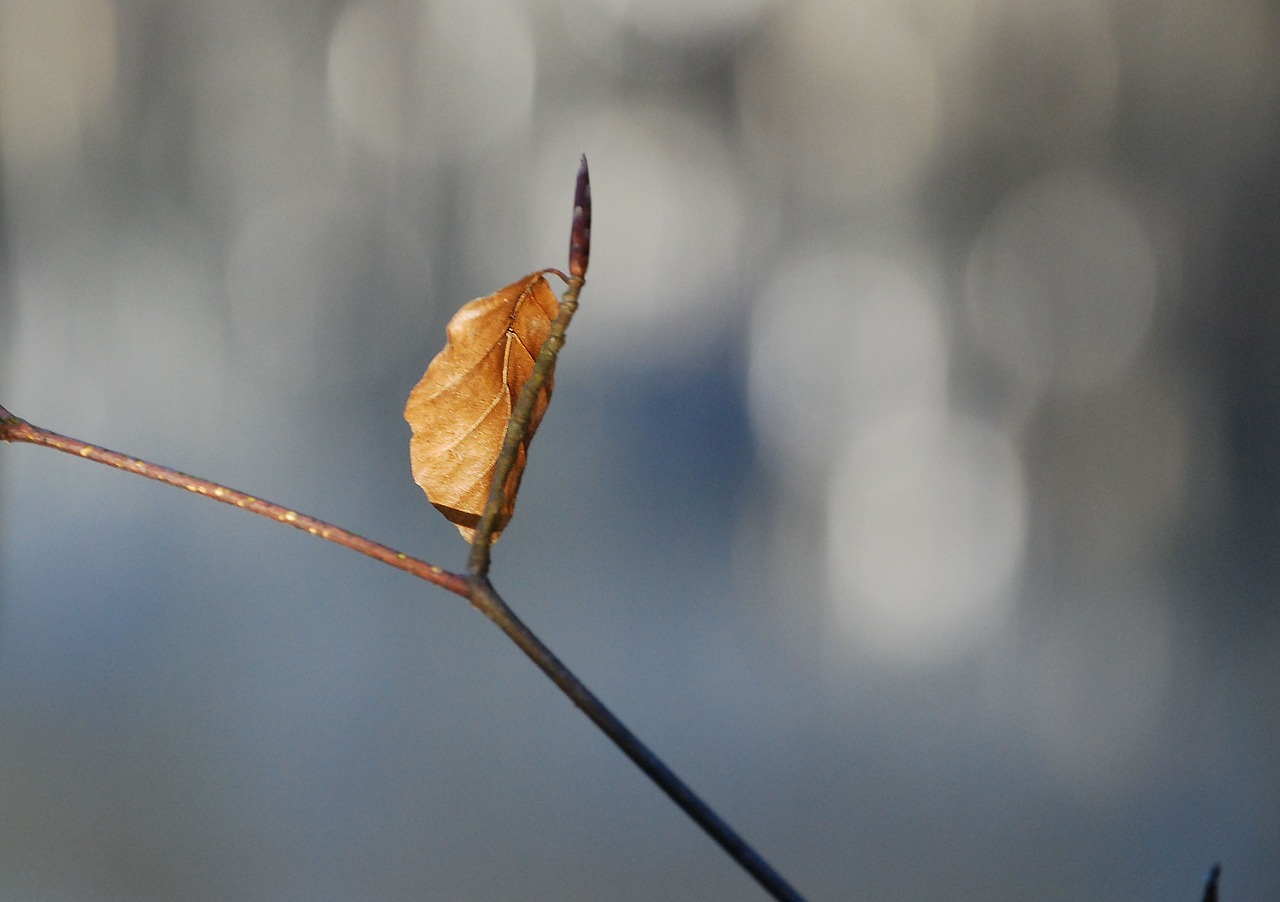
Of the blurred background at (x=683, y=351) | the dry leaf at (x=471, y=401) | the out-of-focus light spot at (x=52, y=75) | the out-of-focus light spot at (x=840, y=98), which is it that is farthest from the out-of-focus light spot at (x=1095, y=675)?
the out-of-focus light spot at (x=52, y=75)

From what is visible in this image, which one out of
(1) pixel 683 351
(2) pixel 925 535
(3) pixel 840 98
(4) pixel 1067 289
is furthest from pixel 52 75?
(4) pixel 1067 289

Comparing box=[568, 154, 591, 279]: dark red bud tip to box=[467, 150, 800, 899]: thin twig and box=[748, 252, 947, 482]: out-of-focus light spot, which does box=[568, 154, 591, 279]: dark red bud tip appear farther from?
box=[748, 252, 947, 482]: out-of-focus light spot

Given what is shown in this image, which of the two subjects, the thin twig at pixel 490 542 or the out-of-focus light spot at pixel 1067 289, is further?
the out-of-focus light spot at pixel 1067 289

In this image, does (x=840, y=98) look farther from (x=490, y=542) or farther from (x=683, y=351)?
(x=490, y=542)

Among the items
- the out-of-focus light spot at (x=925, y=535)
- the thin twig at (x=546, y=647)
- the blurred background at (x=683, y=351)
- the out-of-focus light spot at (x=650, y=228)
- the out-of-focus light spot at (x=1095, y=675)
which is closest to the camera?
the thin twig at (x=546, y=647)

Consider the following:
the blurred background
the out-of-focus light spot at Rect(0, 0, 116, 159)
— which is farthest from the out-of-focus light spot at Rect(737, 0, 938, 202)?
Result: the out-of-focus light spot at Rect(0, 0, 116, 159)

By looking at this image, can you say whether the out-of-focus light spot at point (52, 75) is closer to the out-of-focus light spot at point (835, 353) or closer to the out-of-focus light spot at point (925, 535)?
the out-of-focus light spot at point (835, 353)
